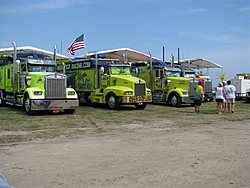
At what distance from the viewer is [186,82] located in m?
20.2

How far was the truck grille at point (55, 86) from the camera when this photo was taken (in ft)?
46.3

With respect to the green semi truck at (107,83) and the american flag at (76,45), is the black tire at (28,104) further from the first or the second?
the american flag at (76,45)

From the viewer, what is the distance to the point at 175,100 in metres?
20.4

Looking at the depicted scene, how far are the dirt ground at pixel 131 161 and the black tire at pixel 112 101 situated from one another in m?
7.82

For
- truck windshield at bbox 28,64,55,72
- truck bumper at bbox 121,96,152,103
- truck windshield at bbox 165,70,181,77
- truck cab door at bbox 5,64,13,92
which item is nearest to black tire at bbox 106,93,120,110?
truck bumper at bbox 121,96,152,103

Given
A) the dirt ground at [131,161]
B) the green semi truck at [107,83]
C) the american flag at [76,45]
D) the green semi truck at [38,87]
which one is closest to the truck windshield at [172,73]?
the green semi truck at [107,83]

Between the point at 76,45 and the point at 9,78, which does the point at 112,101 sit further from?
the point at 76,45

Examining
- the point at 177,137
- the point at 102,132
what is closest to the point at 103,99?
the point at 102,132

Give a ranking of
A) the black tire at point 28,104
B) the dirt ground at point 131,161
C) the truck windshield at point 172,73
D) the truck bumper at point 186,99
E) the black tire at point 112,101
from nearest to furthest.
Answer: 1. the dirt ground at point 131,161
2. the black tire at point 28,104
3. the black tire at point 112,101
4. the truck bumper at point 186,99
5. the truck windshield at point 172,73

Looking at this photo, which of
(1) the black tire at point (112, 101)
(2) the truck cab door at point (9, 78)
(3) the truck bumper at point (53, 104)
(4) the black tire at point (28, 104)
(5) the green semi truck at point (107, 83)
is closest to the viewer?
(3) the truck bumper at point (53, 104)

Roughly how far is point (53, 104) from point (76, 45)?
13147mm

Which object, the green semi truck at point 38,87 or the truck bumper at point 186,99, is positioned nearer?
the green semi truck at point 38,87

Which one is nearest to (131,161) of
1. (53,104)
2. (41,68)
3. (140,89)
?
(53,104)

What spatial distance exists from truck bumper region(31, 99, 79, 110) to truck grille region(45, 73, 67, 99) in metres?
0.28
